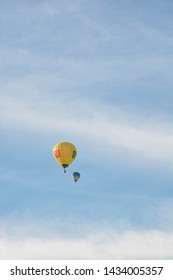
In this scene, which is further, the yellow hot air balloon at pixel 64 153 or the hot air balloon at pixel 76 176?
the hot air balloon at pixel 76 176

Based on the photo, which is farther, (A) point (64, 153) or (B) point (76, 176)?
(B) point (76, 176)

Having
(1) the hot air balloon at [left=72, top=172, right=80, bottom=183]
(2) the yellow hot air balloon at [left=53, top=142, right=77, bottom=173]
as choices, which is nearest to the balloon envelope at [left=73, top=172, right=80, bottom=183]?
(1) the hot air balloon at [left=72, top=172, right=80, bottom=183]

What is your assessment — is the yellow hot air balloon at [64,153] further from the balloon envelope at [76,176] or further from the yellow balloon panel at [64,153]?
the balloon envelope at [76,176]

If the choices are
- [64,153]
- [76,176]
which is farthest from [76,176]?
[64,153]

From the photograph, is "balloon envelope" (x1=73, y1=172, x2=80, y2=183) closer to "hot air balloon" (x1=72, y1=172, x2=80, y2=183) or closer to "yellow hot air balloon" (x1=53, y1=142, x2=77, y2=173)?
"hot air balloon" (x1=72, y1=172, x2=80, y2=183)

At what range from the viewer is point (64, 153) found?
404 ft

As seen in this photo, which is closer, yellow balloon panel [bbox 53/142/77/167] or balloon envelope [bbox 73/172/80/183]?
yellow balloon panel [bbox 53/142/77/167]

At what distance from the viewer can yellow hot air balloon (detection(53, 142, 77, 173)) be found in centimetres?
12281

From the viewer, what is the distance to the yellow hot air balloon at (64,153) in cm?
12281

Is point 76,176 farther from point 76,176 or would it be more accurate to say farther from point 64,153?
point 64,153

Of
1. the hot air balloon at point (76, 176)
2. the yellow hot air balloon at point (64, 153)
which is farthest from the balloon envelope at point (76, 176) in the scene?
the yellow hot air balloon at point (64, 153)

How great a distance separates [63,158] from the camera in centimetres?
12344

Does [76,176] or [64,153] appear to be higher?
[76,176]

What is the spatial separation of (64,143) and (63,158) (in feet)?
8.46
